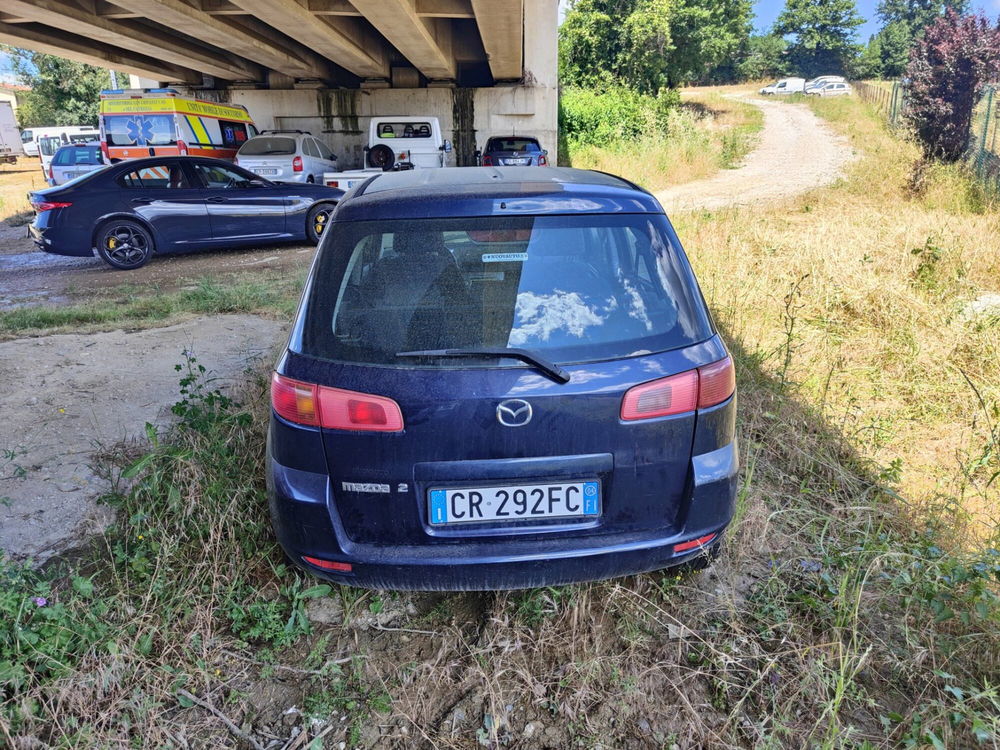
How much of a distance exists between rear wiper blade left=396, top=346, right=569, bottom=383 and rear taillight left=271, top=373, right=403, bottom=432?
0.18 metres

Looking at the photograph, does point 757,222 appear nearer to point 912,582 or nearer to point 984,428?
point 984,428

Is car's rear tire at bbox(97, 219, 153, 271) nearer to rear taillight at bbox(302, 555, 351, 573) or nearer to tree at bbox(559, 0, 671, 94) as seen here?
rear taillight at bbox(302, 555, 351, 573)

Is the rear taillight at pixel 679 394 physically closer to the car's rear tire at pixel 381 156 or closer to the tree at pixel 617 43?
the car's rear tire at pixel 381 156

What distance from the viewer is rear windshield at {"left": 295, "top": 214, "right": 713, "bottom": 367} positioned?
2146 millimetres

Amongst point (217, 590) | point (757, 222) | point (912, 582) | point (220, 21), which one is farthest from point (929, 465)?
point (220, 21)

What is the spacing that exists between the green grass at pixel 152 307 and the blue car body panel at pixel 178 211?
2095mm

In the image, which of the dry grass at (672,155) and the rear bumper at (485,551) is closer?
the rear bumper at (485,551)

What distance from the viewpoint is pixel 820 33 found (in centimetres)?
6681

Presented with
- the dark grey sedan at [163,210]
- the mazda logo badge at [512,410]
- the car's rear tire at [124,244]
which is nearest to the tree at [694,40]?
the dark grey sedan at [163,210]

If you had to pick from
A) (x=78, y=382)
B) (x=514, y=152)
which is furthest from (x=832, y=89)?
(x=78, y=382)

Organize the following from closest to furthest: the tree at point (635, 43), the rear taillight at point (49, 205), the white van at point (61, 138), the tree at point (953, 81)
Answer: the rear taillight at point (49, 205), the tree at point (953, 81), the white van at point (61, 138), the tree at point (635, 43)

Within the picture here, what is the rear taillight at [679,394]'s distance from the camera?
6.75 feet

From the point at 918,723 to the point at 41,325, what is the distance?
24.0ft

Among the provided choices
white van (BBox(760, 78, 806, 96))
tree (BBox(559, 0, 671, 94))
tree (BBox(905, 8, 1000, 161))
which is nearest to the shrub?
tree (BBox(559, 0, 671, 94))
